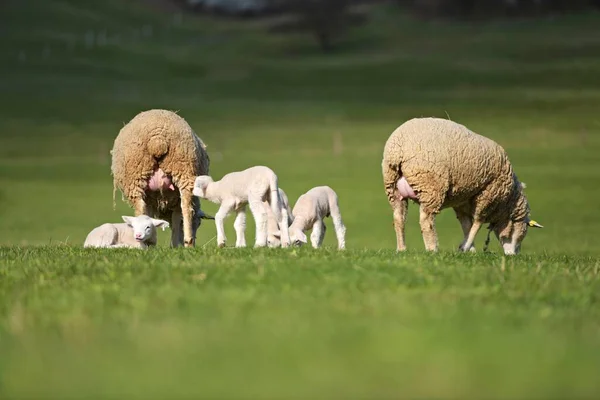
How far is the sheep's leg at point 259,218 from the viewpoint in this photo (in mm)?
12438

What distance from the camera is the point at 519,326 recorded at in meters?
6.18

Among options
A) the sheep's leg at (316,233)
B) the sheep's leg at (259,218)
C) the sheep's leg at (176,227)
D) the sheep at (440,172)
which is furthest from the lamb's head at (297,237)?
the sheep's leg at (176,227)

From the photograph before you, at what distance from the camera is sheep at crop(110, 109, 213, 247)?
14.4 m

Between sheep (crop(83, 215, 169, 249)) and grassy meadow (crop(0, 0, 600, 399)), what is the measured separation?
11.0 inches

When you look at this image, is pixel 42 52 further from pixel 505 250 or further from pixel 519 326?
pixel 519 326

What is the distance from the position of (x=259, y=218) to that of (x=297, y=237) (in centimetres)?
90

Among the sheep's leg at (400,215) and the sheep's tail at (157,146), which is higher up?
the sheep's tail at (157,146)

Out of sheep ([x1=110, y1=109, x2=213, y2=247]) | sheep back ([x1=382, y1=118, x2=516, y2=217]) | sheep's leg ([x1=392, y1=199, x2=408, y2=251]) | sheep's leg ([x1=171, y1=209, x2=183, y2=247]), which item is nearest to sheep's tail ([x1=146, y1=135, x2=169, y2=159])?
sheep ([x1=110, y1=109, x2=213, y2=247])

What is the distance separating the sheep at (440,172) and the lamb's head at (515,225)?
461 millimetres

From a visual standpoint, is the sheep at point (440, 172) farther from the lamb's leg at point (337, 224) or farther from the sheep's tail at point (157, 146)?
the sheep's tail at point (157, 146)

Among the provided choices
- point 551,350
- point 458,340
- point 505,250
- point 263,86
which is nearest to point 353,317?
point 458,340

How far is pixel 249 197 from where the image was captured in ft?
41.4

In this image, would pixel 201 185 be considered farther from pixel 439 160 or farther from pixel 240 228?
pixel 439 160

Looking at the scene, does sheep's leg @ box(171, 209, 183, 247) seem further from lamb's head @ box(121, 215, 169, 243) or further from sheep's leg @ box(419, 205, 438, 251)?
sheep's leg @ box(419, 205, 438, 251)
